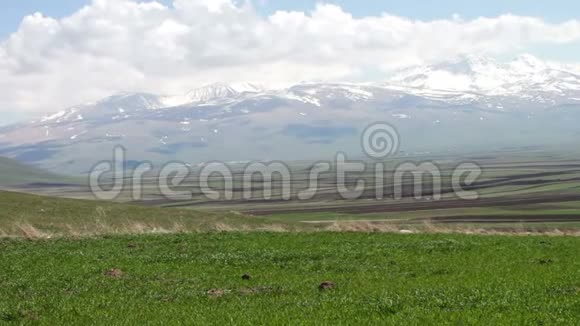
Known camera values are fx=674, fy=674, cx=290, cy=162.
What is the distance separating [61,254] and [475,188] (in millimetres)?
171689

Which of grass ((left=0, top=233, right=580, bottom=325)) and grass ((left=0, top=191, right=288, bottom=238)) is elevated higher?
grass ((left=0, top=233, right=580, bottom=325))

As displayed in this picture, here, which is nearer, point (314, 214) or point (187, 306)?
point (187, 306)

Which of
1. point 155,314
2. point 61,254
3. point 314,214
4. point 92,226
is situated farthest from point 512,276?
point 314,214

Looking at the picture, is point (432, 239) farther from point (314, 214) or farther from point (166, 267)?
point (314, 214)

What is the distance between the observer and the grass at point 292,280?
16.2m

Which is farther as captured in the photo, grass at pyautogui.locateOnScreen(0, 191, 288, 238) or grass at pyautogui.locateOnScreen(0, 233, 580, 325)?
grass at pyautogui.locateOnScreen(0, 191, 288, 238)

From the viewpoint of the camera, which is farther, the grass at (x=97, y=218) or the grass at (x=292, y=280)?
the grass at (x=97, y=218)

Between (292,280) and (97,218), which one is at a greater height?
(292,280)

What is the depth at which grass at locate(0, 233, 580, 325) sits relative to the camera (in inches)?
636

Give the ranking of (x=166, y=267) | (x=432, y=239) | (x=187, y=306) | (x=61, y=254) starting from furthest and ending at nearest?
(x=432, y=239)
(x=61, y=254)
(x=166, y=267)
(x=187, y=306)

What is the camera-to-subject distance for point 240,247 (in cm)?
3306

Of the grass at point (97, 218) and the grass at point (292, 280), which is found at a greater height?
the grass at point (292, 280)

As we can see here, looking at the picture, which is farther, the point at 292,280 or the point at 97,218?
the point at 97,218

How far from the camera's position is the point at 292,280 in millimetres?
23391
